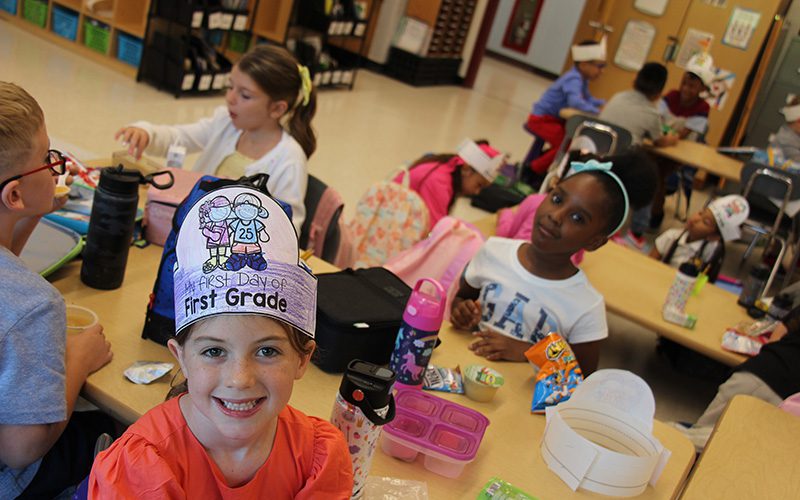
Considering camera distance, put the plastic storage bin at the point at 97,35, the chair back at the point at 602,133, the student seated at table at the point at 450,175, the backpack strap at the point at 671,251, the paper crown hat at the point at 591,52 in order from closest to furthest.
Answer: the student seated at table at the point at 450,175 → the backpack strap at the point at 671,251 → the chair back at the point at 602,133 → the plastic storage bin at the point at 97,35 → the paper crown hat at the point at 591,52

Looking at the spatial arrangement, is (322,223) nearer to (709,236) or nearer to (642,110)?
(709,236)

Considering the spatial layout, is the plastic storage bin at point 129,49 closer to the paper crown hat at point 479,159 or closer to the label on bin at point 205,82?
the label on bin at point 205,82

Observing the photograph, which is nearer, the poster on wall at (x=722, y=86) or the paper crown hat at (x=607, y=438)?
the paper crown hat at (x=607, y=438)

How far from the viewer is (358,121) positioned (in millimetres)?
7191

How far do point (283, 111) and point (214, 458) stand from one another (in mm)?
1790

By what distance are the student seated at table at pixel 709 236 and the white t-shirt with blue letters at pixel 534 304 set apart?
2.04m

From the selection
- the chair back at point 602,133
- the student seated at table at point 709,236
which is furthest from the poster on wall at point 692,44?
the student seated at table at point 709,236

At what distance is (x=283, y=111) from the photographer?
285 centimetres

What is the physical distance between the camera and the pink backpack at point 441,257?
2859 mm

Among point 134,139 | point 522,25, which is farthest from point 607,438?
point 522,25

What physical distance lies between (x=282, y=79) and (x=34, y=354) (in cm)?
160

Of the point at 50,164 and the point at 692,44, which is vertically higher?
the point at 692,44

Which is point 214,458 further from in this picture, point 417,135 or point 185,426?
point 417,135

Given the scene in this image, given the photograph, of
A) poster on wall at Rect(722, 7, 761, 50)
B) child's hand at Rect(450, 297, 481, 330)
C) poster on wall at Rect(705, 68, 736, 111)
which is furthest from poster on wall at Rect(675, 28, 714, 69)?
child's hand at Rect(450, 297, 481, 330)
